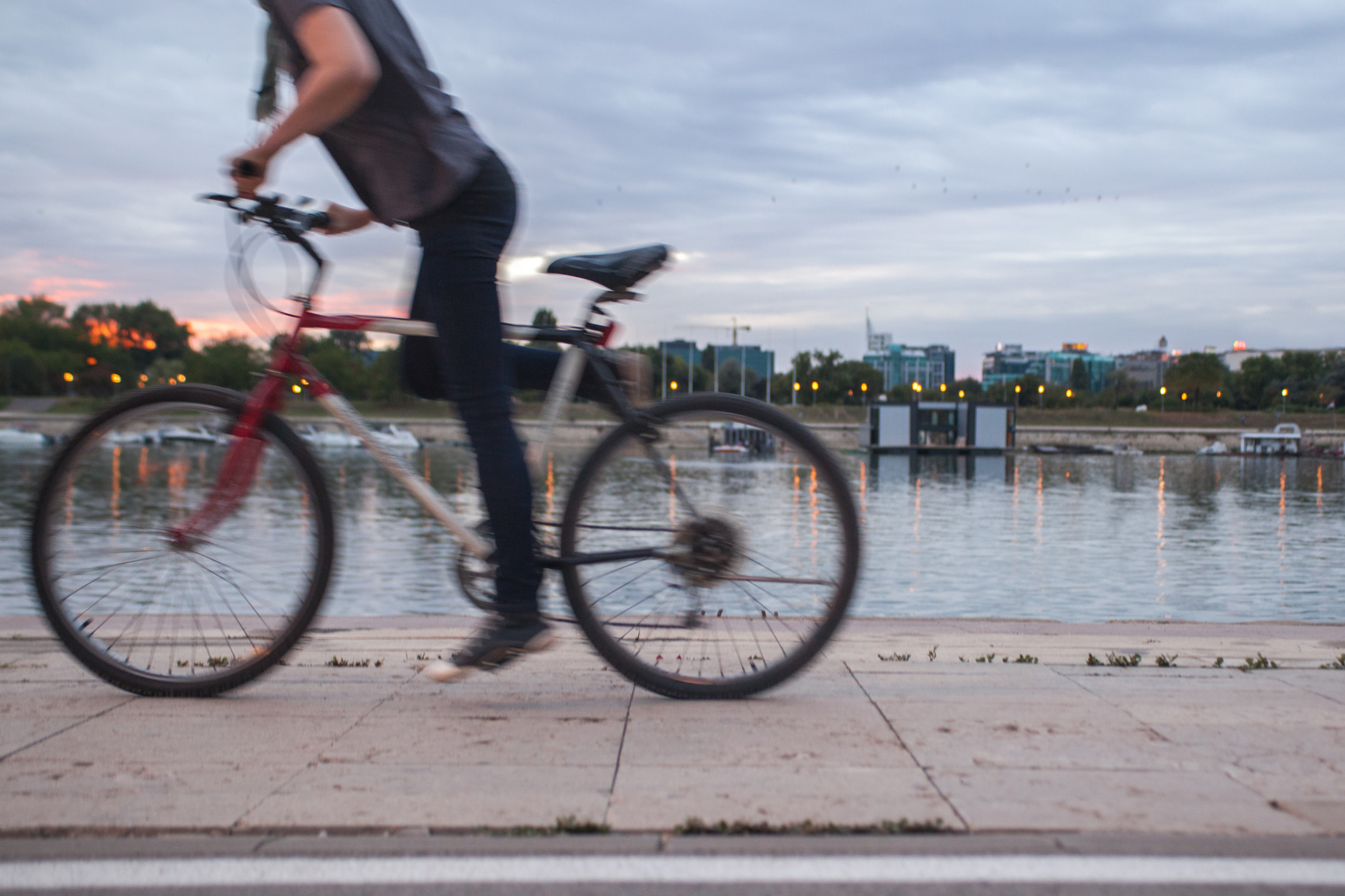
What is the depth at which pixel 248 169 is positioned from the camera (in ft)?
8.05

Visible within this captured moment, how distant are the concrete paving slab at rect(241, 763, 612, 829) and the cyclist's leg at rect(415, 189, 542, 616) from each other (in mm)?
560

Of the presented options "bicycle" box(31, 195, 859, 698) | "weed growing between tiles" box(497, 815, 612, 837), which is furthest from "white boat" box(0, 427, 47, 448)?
"weed growing between tiles" box(497, 815, 612, 837)

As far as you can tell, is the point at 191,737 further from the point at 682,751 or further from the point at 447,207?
the point at 447,207

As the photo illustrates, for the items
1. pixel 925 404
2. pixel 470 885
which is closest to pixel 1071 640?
pixel 470 885

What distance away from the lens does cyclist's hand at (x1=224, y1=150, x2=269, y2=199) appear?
2.44m

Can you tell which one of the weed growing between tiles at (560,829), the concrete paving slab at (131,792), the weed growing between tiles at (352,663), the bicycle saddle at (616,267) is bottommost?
the weed growing between tiles at (352,663)

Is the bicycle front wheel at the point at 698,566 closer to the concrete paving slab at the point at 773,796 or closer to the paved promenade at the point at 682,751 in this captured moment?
the paved promenade at the point at 682,751

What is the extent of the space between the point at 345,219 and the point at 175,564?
40.8 inches

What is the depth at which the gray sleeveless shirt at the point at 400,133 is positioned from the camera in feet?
7.88

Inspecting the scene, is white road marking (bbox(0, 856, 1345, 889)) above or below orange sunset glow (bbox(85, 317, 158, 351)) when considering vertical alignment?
below

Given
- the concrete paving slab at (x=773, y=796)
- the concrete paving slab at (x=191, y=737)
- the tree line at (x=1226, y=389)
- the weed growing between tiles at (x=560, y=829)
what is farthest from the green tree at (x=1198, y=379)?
the weed growing between tiles at (x=560, y=829)

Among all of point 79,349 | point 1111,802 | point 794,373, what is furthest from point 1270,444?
point 79,349

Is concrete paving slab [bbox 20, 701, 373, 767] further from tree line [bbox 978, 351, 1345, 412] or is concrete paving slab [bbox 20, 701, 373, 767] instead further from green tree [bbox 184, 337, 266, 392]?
tree line [bbox 978, 351, 1345, 412]

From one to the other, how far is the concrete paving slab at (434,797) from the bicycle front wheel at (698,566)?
2.09ft
